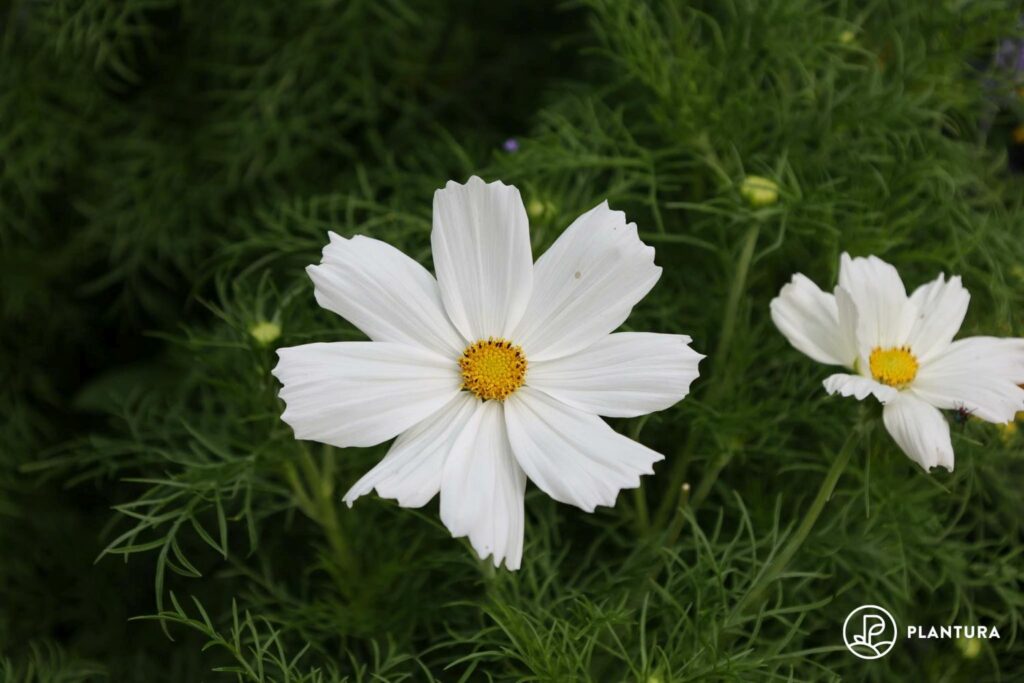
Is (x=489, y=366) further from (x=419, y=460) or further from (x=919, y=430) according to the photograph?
(x=919, y=430)

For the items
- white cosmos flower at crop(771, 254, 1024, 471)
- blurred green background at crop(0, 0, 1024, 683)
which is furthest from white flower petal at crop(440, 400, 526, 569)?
white cosmos flower at crop(771, 254, 1024, 471)

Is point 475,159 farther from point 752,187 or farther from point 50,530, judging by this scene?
point 50,530

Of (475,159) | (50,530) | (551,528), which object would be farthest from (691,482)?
(50,530)

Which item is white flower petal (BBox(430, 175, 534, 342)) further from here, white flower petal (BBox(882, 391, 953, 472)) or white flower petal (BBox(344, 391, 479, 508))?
white flower petal (BBox(882, 391, 953, 472))

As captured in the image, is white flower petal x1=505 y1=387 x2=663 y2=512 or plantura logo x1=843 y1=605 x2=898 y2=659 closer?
white flower petal x1=505 y1=387 x2=663 y2=512

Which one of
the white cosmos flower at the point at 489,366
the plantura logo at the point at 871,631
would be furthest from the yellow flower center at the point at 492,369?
the plantura logo at the point at 871,631

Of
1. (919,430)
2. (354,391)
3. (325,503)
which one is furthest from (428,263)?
(919,430)


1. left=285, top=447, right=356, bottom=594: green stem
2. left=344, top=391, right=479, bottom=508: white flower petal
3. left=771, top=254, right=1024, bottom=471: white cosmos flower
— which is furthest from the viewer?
left=285, top=447, right=356, bottom=594: green stem
